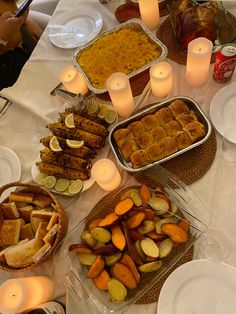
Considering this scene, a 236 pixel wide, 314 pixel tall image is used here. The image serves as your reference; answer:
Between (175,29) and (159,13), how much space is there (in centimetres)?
17

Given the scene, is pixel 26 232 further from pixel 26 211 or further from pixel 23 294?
pixel 23 294

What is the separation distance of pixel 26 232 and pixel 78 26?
100cm

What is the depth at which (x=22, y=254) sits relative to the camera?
3.42 feet

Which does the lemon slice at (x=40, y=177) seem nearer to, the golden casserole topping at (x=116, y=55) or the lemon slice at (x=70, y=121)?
the lemon slice at (x=70, y=121)

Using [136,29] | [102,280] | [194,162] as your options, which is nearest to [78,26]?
[136,29]

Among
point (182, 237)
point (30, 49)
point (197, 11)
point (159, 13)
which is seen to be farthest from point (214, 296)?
point (30, 49)

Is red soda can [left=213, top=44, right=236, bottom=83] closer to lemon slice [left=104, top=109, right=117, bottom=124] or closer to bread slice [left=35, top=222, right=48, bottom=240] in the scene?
lemon slice [left=104, top=109, right=117, bottom=124]

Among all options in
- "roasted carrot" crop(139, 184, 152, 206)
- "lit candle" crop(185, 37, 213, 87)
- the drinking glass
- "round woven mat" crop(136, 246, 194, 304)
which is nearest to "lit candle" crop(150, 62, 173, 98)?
"lit candle" crop(185, 37, 213, 87)

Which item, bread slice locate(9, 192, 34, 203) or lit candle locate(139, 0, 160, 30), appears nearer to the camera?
bread slice locate(9, 192, 34, 203)

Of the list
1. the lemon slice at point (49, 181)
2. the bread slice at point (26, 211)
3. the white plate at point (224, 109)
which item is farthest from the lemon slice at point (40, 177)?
the white plate at point (224, 109)

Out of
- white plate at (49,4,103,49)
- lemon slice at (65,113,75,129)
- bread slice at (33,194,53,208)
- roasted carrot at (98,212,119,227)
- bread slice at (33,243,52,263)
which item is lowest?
roasted carrot at (98,212,119,227)

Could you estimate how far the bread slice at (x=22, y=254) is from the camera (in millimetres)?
1035

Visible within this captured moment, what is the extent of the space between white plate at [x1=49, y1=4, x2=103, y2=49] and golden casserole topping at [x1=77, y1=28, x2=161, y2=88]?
0.39ft

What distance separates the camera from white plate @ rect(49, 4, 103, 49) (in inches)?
62.1
